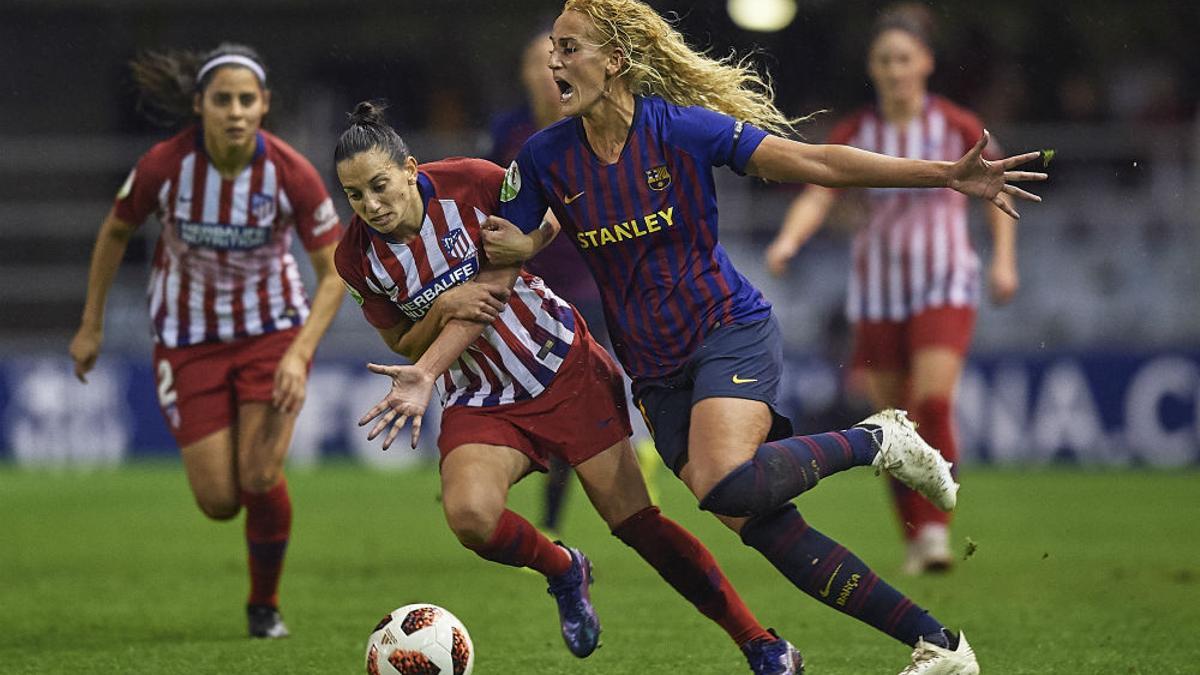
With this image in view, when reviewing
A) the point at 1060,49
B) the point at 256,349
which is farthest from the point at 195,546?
the point at 1060,49

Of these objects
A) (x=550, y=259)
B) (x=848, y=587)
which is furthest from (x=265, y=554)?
(x=848, y=587)

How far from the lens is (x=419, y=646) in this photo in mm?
5008

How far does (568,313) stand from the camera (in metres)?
5.57

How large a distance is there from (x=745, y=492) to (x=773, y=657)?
637 mm

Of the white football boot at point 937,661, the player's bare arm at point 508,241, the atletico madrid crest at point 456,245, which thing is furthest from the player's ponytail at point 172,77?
the white football boot at point 937,661

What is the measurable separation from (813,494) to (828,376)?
156cm

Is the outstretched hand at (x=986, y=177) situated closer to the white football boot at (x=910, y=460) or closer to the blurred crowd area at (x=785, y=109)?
the white football boot at (x=910, y=460)

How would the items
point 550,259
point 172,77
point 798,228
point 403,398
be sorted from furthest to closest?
point 798,228
point 550,259
point 172,77
point 403,398

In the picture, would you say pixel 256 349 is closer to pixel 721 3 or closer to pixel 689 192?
pixel 689 192

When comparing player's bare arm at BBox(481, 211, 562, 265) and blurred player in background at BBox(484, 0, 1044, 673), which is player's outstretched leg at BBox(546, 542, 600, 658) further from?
player's bare arm at BBox(481, 211, 562, 265)

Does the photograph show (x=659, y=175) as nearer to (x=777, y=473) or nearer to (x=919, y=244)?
(x=777, y=473)

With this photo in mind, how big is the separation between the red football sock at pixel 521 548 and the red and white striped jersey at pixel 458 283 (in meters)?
0.39

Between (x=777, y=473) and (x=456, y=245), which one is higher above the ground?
(x=456, y=245)

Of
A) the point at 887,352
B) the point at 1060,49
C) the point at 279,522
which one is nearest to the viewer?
the point at 279,522
